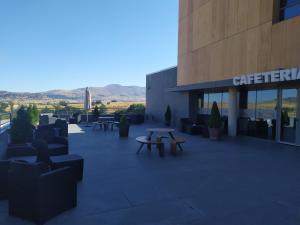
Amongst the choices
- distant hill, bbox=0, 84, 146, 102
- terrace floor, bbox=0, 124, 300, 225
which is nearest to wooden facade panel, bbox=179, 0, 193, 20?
terrace floor, bbox=0, 124, 300, 225

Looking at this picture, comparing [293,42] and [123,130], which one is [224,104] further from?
[123,130]

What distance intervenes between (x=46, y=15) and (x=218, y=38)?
35.6ft

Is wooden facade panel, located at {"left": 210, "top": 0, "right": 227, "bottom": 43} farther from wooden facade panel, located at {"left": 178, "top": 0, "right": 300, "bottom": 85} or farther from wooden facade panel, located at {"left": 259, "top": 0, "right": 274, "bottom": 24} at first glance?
wooden facade panel, located at {"left": 259, "top": 0, "right": 274, "bottom": 24}

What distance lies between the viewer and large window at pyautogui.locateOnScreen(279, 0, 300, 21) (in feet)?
29.5

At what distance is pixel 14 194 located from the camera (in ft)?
11.4

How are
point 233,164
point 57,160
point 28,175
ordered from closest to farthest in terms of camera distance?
point 28,175 < point 57,160 < point 233,164

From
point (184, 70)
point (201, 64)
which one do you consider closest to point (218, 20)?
point (201, 64)

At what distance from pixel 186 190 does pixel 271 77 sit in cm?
634

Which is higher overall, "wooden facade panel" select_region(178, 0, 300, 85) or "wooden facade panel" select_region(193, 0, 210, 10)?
"wooden facade panel" select_region(193, 0, 210, 10)

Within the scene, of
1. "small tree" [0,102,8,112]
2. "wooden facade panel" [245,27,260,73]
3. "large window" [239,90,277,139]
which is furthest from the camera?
"small tree" [0,102,8,112]

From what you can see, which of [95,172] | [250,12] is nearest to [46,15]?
[250,12]

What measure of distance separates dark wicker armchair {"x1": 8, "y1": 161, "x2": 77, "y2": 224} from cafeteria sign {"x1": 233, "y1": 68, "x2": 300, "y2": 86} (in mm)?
7824

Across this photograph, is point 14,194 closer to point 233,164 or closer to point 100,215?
point 100,215

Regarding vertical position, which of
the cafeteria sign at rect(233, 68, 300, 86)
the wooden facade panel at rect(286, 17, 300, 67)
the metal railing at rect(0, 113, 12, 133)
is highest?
the wooden facade panel at rect(286, 17, 300, 67)
